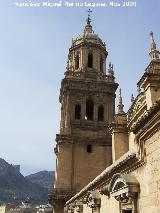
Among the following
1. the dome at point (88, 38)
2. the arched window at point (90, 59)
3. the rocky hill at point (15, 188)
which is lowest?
the rocky hill at point (15, 188)

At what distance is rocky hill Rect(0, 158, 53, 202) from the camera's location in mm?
102000

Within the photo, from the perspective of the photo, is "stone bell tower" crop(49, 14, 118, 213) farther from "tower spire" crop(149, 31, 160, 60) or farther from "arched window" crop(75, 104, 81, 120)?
"tower spire" crop(149, 31, 160, 60)

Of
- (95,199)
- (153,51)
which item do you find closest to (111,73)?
(153,51)

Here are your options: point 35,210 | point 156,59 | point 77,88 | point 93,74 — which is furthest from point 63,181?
point 35,210

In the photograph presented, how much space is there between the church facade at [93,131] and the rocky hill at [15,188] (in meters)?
72.3

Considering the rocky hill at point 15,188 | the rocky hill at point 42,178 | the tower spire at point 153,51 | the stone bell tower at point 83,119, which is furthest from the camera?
the rocky hill at point 42,178

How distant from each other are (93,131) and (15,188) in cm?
8690

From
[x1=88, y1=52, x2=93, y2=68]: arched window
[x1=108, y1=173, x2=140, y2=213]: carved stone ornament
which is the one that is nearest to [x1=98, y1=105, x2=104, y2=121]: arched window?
[x1=88, y1=52, x2=93, y2=68]: arched window

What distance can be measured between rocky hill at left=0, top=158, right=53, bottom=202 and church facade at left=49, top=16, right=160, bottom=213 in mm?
72319

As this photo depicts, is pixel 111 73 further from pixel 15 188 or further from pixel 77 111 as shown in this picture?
pixel 15 188

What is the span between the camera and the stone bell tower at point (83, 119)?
28594mm

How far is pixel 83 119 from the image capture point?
3080cm

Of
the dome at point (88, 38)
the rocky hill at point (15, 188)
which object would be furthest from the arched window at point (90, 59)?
the rocky hill at point (15, 188)

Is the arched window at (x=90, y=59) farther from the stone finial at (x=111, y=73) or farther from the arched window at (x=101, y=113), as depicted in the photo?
Result: the arched window at (x=101, y=113)
